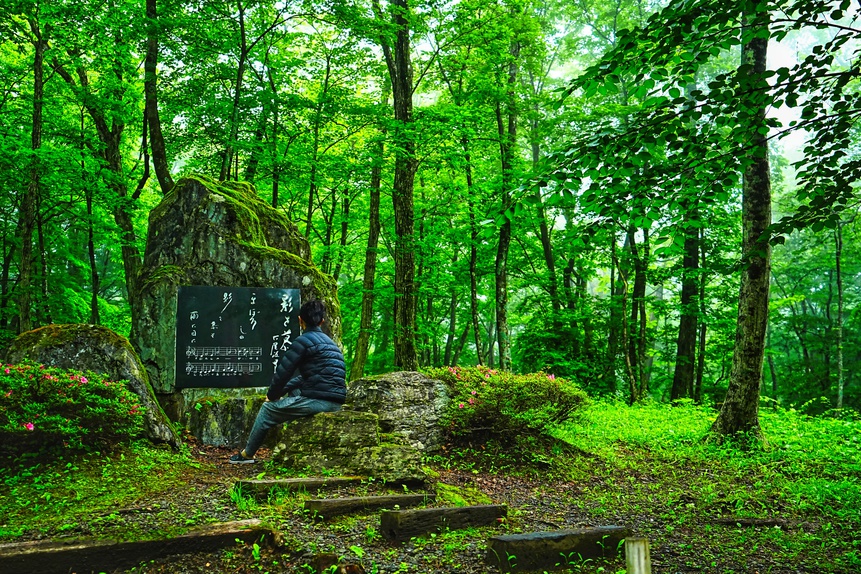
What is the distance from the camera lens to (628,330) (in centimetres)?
1681

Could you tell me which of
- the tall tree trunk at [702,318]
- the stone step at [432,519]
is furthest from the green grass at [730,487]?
the tall tree trunk at [702,318]

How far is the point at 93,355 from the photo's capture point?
675 centimetres

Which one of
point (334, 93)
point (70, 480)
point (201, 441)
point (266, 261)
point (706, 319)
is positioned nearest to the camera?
point (70, 480)

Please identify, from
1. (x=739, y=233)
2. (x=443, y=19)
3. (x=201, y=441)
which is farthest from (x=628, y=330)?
(x=201, y=441)

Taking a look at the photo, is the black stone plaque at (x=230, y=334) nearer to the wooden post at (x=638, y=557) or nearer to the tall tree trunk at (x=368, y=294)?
the tall tree trunk at (x=368, y=294)

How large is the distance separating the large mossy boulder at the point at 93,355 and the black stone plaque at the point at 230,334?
1.28 m

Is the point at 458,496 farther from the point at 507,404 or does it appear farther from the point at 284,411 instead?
the point at 507,404

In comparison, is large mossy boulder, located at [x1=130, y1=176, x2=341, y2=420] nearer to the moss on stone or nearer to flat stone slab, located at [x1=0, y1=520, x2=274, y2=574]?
the moss on stone

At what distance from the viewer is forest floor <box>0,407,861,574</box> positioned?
12.2ft

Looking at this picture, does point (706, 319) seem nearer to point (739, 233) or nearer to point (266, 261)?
point (739, 233)

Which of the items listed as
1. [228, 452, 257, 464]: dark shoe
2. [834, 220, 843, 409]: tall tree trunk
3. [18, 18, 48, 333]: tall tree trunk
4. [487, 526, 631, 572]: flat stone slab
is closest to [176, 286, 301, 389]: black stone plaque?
[228, 452, 257, 464]: dark shoe

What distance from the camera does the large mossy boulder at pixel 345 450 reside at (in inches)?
218

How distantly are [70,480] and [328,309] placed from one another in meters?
4.78

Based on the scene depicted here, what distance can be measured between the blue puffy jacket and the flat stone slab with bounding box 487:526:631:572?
2.83 m
